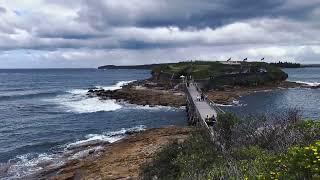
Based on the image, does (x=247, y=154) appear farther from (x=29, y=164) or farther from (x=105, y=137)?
(x=105, y=137)

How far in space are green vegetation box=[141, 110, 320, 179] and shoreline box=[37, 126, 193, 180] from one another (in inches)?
143

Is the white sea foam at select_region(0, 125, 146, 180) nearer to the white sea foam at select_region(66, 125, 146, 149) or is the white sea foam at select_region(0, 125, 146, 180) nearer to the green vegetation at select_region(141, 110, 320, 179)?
the white sea foam at select_region(66, 125, 146, 149)

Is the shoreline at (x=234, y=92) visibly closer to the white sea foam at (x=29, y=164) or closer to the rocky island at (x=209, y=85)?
the rocky island at (x=209, y=85)

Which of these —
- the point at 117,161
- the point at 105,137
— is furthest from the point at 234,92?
the point at 117,161

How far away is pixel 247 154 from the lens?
16234mm

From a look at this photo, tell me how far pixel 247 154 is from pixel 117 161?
1627 cm

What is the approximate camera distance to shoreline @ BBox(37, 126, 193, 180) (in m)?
28.0

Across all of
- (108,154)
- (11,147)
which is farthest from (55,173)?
(11,147)

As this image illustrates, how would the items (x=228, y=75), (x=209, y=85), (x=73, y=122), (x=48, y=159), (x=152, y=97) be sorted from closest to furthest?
(x=48, y=159) < (x=73, y=122) < (x=152, y=97) < (x=209, y=85) < (x=228, y=75)

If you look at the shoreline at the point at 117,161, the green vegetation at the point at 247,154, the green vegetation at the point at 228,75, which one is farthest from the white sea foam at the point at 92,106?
the green vegetation at the point at 247,154

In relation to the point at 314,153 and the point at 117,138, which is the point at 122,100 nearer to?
the point at 117,138

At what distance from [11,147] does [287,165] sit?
32.1 meters

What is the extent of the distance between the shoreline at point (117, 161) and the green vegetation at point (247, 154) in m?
3.64

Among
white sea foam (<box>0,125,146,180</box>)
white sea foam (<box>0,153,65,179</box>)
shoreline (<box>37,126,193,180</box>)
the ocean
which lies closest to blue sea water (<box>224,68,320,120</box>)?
the ocean
